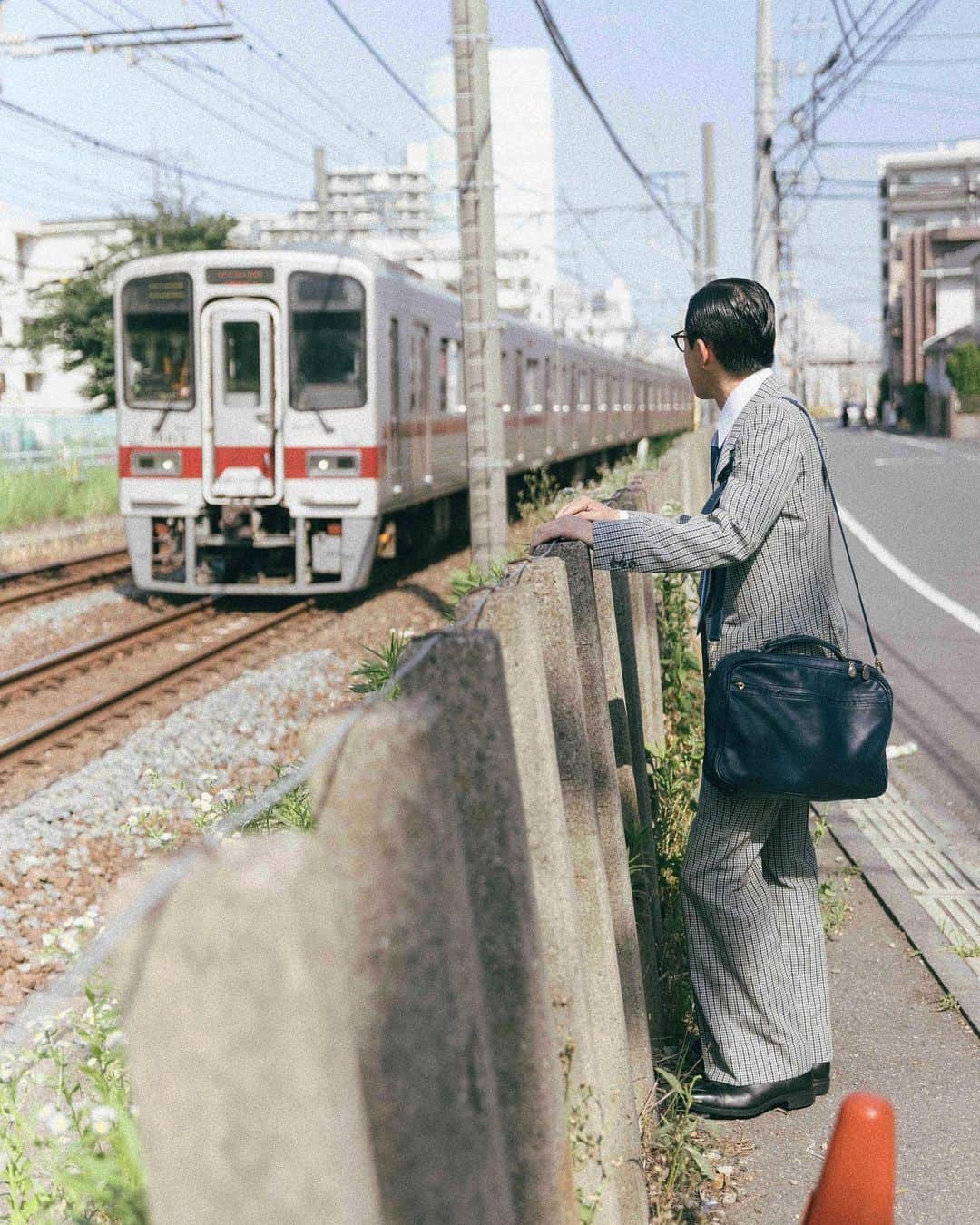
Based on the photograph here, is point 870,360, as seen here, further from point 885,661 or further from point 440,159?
point 885,661

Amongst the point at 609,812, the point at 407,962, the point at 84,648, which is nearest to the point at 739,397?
the point at 609,812

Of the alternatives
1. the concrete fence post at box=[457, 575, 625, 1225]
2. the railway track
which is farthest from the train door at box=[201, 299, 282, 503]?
the concrete fence post at box=[457, 575, 625, 1225]


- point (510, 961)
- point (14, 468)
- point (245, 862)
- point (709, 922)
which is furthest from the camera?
point (14, 468)

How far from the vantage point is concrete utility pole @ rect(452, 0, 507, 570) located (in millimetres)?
11672

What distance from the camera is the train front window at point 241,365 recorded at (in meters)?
15.1

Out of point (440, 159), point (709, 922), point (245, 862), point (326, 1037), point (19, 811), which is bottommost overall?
point (19, 811)

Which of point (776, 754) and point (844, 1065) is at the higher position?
point (776, 754)

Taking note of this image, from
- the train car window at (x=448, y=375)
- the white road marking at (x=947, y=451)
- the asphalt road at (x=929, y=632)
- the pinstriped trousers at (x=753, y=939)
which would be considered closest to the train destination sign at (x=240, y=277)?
the train car window at (x=448, y=375)

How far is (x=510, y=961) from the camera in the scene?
7.22 feet

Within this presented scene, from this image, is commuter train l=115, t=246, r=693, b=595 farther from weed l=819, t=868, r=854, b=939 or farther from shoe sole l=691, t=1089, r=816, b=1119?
shoe sole l=691, t=1089, r=816, b=1119

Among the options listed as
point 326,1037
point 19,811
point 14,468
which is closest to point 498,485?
point 19,811

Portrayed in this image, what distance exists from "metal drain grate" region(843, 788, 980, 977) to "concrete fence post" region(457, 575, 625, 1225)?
8.39 feet

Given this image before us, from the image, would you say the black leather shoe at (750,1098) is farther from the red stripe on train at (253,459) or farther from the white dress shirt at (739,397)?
the red stripe on train at (253,459)

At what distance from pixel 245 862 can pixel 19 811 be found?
690 centimetres
